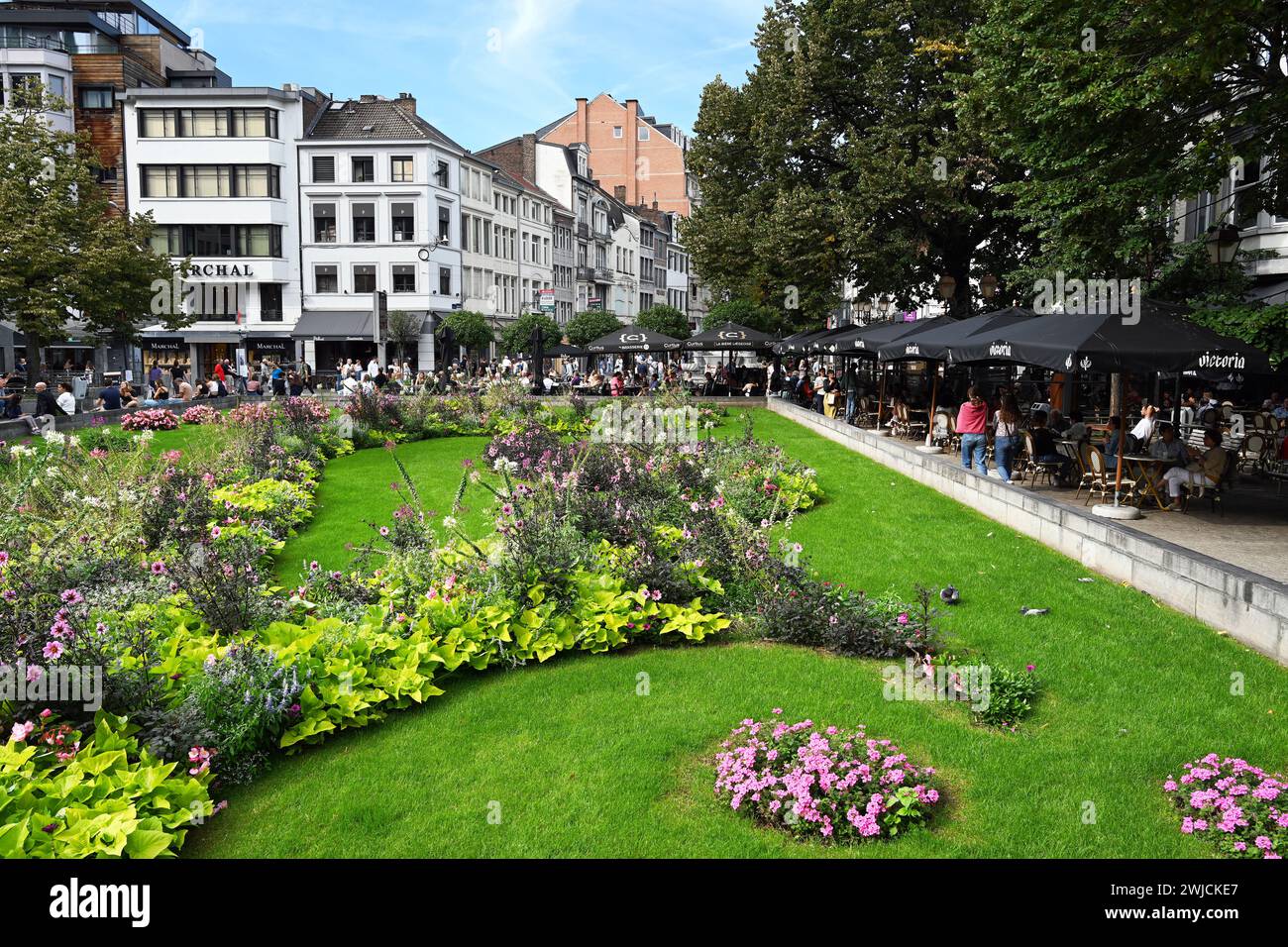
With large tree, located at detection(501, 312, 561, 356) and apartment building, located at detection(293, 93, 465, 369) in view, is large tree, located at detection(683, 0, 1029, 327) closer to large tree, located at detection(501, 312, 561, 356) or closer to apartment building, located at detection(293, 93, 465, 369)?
large tree, located at detection(501, 312, 561, 356)

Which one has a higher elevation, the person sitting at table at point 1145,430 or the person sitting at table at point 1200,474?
the person sitting at table at point 1145,430

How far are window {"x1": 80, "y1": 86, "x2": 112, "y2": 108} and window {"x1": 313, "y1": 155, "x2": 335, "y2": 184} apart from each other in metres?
10.4

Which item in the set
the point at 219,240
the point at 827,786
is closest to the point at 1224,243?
the point at 827,786

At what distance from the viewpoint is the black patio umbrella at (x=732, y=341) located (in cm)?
3759

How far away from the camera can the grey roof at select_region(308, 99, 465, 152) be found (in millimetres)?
55781

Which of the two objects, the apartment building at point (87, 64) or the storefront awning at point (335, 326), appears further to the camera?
the storefront awning at point (335, 326)

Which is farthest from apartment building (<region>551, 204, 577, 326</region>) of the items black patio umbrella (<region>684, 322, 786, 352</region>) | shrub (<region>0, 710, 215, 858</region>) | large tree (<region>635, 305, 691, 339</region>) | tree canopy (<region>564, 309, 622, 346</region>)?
shrub (<region>0, 710, 215, 858</region>)

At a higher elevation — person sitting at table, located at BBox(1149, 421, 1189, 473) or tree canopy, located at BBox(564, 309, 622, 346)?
tree canopy, located at BBox(564, 309, 622, 346)

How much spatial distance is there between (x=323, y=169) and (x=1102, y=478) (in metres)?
49.8

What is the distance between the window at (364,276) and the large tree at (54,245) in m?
20.8

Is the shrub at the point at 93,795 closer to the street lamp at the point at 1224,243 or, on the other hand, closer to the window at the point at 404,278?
the street lamp at the point at 1224,243

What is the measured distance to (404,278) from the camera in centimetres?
5638
